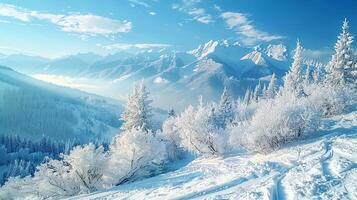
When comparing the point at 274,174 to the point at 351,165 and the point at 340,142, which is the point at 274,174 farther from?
the point at 340,142

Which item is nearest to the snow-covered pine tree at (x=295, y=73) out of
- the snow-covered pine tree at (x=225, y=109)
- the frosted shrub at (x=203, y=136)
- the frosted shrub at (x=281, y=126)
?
the snow-covered pine tree at (x=225, y=109)

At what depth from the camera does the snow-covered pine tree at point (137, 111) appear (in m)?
56.9

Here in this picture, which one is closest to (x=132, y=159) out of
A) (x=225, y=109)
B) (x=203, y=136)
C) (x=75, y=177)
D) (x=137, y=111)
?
(x=75, y=177)

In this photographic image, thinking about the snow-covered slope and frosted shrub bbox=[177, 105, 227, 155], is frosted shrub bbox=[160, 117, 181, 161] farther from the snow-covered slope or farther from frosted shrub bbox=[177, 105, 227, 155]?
the snow-covered slope

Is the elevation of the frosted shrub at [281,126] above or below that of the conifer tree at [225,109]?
above

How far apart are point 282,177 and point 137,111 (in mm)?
36752

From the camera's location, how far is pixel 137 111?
188 feet

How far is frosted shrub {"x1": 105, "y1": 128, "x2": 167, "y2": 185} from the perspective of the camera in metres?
35.5

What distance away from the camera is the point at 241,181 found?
2377cm

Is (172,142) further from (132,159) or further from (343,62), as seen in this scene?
(343,62)

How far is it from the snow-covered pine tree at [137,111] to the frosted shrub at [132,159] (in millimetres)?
→ 16166

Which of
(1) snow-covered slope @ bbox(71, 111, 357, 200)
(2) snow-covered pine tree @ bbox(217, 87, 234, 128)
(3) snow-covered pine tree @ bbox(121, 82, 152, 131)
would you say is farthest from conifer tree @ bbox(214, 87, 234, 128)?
(1) snow-covered slope @ bbox(71, 111, 357, 200)

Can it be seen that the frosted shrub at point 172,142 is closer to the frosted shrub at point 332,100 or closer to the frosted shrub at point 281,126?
the frosted shrub at point 332,100

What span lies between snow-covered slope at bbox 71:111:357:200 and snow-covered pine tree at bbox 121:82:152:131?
86.0ft
